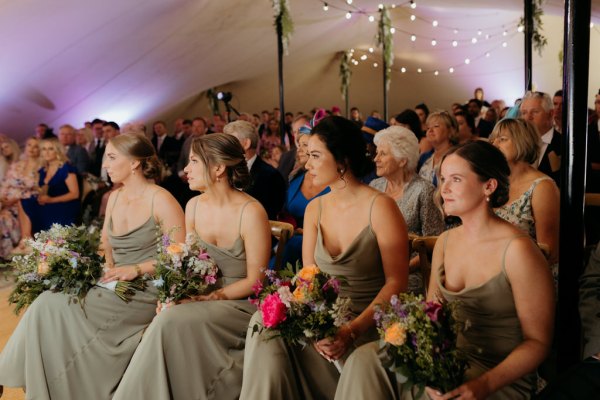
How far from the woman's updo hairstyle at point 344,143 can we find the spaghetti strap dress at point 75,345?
52.3 inches

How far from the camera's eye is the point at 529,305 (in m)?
1.98

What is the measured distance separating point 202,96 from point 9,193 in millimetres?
9718

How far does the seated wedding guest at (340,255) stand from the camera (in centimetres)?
238

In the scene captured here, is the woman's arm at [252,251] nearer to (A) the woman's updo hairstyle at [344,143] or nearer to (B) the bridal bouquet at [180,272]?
(B) the bridal bouquet at [180,272]

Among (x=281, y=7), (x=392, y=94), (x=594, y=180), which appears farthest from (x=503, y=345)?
(x=392, y=94)

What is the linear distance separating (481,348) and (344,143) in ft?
3.51

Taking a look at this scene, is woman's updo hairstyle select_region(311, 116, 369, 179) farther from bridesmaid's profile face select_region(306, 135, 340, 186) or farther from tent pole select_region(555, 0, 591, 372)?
tent pole select_region(555, 0, 591, 372)

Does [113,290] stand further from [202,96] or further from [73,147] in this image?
[202,96]

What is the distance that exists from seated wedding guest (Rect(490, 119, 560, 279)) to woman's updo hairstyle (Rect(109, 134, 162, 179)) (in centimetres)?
A: 193

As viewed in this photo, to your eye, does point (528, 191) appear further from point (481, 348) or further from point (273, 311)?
point (273, 311)

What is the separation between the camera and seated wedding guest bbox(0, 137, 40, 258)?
7.32 metres

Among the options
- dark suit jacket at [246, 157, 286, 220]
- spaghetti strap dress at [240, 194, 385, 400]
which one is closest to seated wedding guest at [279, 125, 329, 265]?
dark suit jacket at [246, 157, 286, 220]

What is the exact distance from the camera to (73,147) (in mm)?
9062

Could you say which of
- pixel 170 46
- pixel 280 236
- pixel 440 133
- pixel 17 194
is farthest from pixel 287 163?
pixel 170 46
